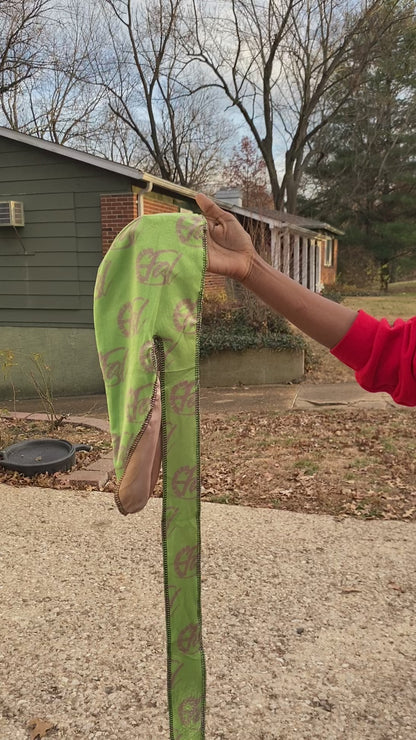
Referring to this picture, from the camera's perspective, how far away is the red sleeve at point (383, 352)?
5.07ft

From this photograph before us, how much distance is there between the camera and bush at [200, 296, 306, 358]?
32.6 ft

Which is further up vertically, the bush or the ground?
the bush

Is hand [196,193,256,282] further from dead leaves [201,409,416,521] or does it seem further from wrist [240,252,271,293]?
dead leaves [201,409,416,521]

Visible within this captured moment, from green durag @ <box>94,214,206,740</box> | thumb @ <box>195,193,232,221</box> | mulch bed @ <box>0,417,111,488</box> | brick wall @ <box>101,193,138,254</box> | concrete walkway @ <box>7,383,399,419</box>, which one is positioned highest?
brick wall @ <box>101,193,138,254</box>

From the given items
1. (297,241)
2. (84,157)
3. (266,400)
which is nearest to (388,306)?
(297,241)

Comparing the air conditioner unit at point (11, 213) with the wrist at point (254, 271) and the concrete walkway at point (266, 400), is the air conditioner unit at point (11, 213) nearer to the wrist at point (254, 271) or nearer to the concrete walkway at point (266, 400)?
the concrete walkway at point (266, 400)

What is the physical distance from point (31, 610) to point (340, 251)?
29562mm

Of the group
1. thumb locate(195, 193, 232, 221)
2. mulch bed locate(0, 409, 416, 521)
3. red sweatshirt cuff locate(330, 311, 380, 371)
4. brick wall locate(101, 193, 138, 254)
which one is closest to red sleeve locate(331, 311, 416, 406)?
red sweatshirt cuff locate(330, 311, 380, 371)

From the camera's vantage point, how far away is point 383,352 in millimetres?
1564

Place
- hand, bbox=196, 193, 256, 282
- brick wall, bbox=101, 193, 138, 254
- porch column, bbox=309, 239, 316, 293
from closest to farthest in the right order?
hand, bbox=196, 193, 256, 282 < brick wall, bbox=101, 193, 138, 254 < porch column, bbox=309, 239, 316, 293

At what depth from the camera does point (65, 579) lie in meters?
3.51

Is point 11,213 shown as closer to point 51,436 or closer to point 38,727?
point 51,436

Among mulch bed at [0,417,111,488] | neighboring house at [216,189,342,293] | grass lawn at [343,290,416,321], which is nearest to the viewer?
mulch bed at [0,417,111,488]

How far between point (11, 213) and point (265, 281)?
30.1 ft
